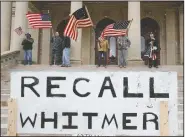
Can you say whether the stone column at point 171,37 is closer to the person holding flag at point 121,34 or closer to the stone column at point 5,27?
the person holding flag at point 121,34

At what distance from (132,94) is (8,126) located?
189 inches

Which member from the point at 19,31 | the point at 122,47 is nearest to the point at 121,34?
the point at 122,47

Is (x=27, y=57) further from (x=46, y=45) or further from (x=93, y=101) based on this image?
(x=46, y=45)

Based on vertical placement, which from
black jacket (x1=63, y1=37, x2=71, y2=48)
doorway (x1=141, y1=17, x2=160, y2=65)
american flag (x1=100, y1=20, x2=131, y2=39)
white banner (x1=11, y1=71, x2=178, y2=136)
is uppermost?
doorway (x1=141, y1=17, x2=160, y2=65)

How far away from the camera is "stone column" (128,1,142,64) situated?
21203mm

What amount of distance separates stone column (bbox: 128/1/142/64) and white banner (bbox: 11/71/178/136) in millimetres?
5188

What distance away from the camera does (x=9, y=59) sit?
20234 mm

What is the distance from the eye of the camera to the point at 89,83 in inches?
633

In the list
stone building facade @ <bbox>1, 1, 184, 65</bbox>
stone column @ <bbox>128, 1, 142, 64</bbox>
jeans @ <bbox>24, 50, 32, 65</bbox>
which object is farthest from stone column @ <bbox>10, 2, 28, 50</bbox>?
stone column @ <bbox>128, 1, 142, 64</bbox>

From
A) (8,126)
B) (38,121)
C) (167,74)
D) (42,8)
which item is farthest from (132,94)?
(42,8)

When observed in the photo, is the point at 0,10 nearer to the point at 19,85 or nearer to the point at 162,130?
the point at 19,85

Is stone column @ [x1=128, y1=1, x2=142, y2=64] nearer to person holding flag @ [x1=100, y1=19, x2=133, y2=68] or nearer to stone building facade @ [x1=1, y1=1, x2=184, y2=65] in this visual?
person holding flag @ [x1=100, y1=19, x2=133, y2=68]

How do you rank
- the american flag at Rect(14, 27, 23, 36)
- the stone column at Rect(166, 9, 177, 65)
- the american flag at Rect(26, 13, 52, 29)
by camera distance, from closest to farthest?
the american flag at Rect(26, 13, 52, 29) → the american flag at Rect(14, 27, 23, 36) → the stone column at Rect(166, 9, 177, 65)

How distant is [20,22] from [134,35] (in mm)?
6319
